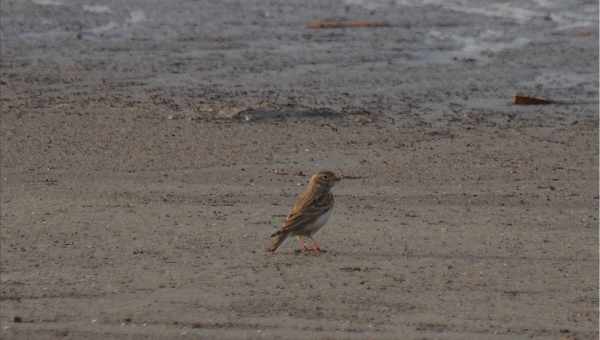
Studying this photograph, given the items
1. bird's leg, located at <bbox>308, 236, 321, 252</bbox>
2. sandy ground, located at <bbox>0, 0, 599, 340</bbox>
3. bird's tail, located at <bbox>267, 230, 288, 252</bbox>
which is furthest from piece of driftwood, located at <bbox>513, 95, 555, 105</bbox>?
bird's tail, located at <bbox>267, 230, 288, 252</bbox>

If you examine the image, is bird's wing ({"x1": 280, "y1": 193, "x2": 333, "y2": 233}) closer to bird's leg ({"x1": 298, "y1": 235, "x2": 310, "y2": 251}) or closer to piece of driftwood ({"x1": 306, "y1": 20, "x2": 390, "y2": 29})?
bird's leg ({"x1": 298, "y1": 235, "x2": 310, "y2": 251})

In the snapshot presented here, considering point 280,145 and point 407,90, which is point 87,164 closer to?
point 280,145

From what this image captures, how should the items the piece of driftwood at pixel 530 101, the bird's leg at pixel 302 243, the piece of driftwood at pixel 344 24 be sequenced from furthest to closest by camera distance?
the piece of driftwood at pixel 344 24 < the piece of driftwood at pixel 530 101 < the bird's leg at pixel 302 243

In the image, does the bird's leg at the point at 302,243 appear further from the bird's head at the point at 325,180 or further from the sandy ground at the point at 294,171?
the bird's head at the point at 325,180

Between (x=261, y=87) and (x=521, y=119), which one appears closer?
(x=521, y=119)

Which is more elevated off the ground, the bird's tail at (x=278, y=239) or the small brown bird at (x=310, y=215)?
the small brown bird at (x=310, y=215)

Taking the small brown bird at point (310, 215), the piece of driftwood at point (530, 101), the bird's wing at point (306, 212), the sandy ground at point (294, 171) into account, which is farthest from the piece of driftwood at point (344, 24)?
the bird's wing at point (306, 212)

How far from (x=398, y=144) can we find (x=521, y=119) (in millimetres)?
1617

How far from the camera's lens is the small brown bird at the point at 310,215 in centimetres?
957

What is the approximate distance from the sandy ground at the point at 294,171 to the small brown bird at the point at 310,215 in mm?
184

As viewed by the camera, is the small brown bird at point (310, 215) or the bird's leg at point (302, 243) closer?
the small brown bird at point (310, 215)

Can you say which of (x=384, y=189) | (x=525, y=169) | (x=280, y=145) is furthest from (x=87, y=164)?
(x=525, y=169)

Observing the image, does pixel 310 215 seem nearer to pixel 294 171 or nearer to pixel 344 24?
pixel 294 171

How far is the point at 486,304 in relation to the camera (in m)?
8.30
